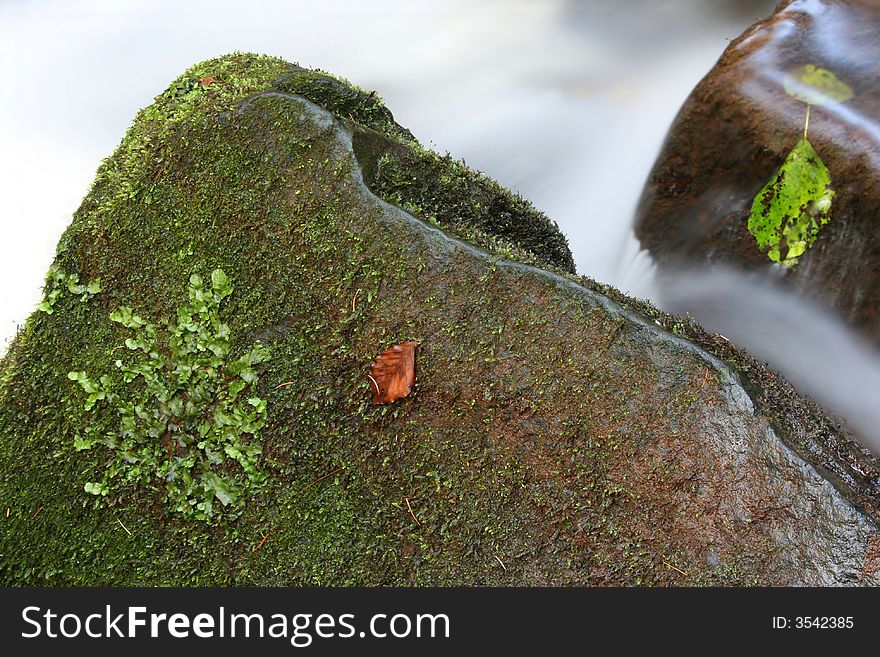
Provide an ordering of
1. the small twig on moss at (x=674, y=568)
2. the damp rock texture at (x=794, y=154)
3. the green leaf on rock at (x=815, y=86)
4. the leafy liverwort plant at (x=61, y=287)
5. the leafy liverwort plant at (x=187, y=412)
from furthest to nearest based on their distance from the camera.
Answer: the green leaf on rock at (x=815, y=86) → the damp rock texture at (x=794, y=154) → the leafy liverwort plant at (x=61, y=287) → the leafy liverwort plant at (x=187, y=412) → the small twig on moss at (x=674, y=568)

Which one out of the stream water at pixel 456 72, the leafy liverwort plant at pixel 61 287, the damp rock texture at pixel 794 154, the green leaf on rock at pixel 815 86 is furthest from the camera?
the stream water at pixel 456 72

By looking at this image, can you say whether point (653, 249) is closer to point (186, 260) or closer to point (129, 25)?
point (186, 260)

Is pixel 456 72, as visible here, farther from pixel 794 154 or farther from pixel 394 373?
pixel 394 373

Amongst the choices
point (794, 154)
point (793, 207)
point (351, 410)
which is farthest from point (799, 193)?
point (351, 410)

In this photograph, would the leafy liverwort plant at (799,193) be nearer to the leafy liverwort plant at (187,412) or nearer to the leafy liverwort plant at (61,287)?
the leafy liverwort plant at (187,412)

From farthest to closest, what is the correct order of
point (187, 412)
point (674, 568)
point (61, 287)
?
point (61, 287)
point (187, 412)
point (674, 568)

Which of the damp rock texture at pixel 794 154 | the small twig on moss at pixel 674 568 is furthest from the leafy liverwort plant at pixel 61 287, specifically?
the damp rock texture at pixel 794 154

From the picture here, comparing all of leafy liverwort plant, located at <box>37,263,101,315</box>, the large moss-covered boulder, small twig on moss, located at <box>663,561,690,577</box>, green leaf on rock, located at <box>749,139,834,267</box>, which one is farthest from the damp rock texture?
leafy liverwort plant, located at <box>37,263,101,315</box>
